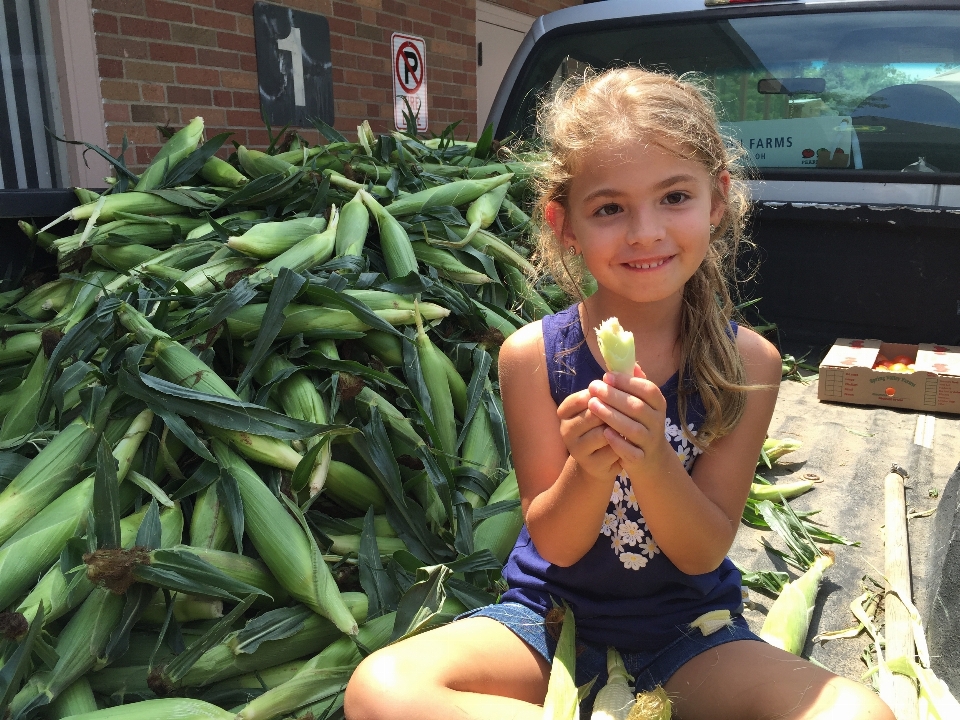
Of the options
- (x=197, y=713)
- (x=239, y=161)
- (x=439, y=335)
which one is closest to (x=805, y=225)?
(x=439, y=335)

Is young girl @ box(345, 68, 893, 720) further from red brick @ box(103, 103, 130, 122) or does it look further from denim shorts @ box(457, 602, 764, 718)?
red brick @ box(103, 103, 130, 122)

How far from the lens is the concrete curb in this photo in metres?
1.29

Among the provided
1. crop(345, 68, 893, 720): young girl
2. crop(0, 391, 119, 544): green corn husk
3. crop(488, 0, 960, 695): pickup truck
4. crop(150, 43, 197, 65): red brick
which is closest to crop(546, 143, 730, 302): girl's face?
crop(345, 68, 893, 720): young girl

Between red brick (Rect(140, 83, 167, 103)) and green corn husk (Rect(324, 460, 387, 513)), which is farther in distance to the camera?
red brick (Rect(140, 83, 167, 103))

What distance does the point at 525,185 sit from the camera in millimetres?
3236

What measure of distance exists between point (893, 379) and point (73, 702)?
8.47 ft

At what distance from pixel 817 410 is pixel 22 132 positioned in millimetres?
3509

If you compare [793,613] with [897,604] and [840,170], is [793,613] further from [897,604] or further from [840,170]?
[840,170]

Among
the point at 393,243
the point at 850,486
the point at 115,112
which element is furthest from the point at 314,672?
the point at 115,112

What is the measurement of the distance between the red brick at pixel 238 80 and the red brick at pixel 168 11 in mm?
336

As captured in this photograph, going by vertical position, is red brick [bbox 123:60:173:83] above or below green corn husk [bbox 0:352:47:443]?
above

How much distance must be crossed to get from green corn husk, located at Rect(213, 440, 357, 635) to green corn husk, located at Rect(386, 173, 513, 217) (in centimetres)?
122

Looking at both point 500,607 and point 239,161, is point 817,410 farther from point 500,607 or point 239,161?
point 239,161

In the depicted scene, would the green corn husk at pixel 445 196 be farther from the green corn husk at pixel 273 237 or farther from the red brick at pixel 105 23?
the red brick at pixel 105 23
